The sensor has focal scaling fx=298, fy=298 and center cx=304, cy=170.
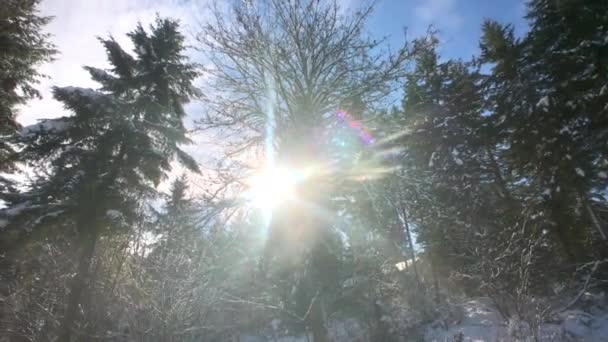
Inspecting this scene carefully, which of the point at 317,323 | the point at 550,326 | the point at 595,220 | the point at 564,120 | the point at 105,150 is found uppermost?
the point at 564,120

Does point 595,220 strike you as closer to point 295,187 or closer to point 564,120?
point 564,120

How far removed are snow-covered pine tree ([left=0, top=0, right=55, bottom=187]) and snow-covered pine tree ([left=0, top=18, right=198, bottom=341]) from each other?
849 mm

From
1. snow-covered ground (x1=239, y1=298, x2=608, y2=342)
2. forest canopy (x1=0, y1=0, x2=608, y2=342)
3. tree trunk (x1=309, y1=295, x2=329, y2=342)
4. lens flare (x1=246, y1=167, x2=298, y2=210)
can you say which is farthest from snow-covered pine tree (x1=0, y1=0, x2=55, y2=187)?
snow-covered ground (x1=239, y1=298, x2=608, y2=342)

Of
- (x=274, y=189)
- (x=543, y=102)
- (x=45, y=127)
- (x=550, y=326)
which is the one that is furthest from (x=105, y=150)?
(x=543, y=102)

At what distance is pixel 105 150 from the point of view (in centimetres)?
965

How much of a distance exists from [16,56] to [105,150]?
10.4ft

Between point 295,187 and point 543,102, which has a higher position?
point 543,102

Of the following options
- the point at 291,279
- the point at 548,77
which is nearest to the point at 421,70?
the point at 291,279

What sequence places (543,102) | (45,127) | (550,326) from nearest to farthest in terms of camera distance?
(45,127) → (550,326) → (543,102)

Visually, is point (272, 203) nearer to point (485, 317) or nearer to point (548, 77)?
point (485, 317)

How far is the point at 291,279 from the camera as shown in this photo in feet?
26.7

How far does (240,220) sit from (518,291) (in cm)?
541

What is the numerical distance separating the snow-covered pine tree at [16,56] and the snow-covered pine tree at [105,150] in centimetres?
85

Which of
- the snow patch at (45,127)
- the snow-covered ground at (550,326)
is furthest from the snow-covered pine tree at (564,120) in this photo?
the snow patch at (45,127)
